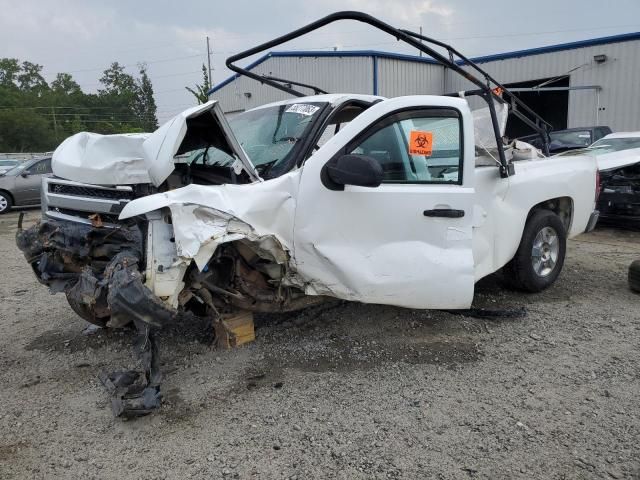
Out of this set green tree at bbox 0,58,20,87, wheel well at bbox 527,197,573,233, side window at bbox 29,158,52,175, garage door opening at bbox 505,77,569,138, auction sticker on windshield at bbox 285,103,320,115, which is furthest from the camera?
green tree at bbox 0,58,20,87

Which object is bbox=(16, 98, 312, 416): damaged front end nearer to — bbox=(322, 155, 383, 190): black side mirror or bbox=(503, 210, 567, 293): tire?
bbox=(322, 155, 383, 190): black side mirror

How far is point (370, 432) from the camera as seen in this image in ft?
9.53

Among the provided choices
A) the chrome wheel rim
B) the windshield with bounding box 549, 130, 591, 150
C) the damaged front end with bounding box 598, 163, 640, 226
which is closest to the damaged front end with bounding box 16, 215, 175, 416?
the chrome wheel rim

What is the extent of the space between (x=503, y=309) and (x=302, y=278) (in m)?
2.30

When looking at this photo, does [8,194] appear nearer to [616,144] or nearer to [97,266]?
[97,266]

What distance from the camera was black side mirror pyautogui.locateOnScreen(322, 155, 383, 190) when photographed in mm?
3252

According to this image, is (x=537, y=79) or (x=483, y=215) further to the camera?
(x=537, y=79)

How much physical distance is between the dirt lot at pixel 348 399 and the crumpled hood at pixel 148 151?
137 centimetres

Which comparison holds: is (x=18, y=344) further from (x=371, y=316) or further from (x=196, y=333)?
(x=371, y=316)

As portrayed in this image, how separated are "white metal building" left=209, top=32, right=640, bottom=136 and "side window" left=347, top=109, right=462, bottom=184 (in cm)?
1385

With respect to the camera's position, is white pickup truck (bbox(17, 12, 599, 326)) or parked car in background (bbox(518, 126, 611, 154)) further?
parked car in background (bbox(518, 126, 611, 154))

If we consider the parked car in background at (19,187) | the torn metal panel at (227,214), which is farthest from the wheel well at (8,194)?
the torn metal panel at (227,214)

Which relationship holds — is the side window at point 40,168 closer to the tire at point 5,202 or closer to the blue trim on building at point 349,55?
the tire at point 5,202

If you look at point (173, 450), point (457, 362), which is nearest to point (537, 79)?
point (457, 362)
